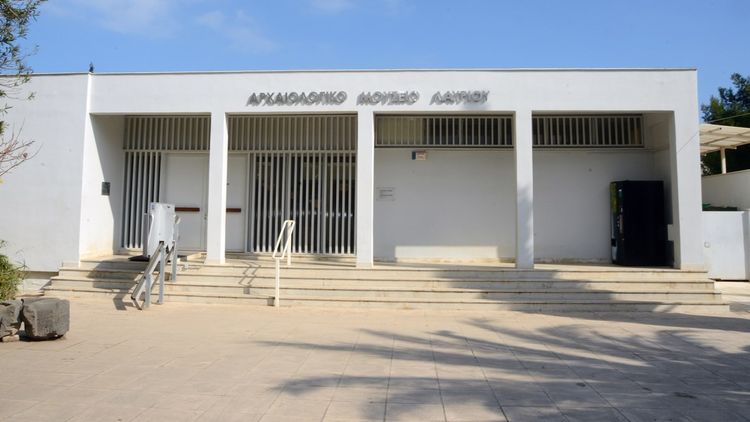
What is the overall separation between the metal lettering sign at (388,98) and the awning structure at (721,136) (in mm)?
7527

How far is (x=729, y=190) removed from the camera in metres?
13.6

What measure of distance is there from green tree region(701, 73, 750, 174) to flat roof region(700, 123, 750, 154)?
836cm

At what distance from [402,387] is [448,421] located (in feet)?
2.83

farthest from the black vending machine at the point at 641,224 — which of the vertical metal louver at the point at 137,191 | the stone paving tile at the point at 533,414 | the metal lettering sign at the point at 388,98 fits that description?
the vertical metal louver at the point at 137,191

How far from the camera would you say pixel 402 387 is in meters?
4.58

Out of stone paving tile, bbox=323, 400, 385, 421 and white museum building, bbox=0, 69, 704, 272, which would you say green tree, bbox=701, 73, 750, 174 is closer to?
white museum building, bbox=0, 69, 704, 272

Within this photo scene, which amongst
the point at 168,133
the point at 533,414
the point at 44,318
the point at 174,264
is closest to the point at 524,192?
the point at 533,414

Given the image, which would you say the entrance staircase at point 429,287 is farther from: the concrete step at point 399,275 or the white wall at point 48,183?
the white wall at point 48,183

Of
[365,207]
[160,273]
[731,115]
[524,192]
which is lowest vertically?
[160,273]

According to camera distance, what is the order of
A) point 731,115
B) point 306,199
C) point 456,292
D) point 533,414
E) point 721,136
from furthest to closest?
1. point 731,115
2. point 721,136
3. point 306,199
4. point 456,292
5. point 533,414

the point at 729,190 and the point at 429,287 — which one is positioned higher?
the point at 729,190

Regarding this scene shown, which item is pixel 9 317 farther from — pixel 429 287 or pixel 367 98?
pixel 367 98

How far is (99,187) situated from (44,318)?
218 inches

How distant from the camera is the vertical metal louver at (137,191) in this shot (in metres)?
11.6
